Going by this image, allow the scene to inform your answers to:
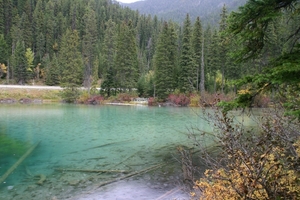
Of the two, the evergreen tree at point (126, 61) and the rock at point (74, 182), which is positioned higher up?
the evergreen tree at point (126, 61)

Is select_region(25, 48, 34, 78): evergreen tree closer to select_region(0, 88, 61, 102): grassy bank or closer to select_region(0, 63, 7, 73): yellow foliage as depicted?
select_region(0, 63, 7, 73): yellow foliage

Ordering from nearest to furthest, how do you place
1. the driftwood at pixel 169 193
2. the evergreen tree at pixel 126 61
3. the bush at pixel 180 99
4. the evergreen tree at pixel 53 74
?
the driftwood at pixel 169 193 → the bush at pixel 180 99 → the evergreen tree at pixel 126 61 → the evergreen tree at pixel 53 74

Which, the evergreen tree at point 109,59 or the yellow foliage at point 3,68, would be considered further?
the yellow foliage at point 3,68

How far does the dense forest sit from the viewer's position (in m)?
41.4

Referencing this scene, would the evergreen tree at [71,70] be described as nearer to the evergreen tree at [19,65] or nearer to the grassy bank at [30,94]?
the grassy bank at [30,94]

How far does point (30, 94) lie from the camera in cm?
4594

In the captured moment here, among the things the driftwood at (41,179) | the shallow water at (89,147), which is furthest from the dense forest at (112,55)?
the driftwood at (41,179)

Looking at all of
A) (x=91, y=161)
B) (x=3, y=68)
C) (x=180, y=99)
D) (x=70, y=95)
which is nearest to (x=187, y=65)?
(x=180, y=99)

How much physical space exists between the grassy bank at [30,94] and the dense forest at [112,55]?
394cm

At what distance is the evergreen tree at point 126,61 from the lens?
47000 mm

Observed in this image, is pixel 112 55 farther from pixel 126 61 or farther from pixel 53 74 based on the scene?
pixel 126 61

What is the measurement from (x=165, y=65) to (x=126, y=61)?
808 centimetres

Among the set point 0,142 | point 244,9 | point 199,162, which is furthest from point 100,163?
point 244,9

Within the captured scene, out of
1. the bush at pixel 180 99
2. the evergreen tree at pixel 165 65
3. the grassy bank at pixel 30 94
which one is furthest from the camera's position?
the grassy bank at pixel 30 94
